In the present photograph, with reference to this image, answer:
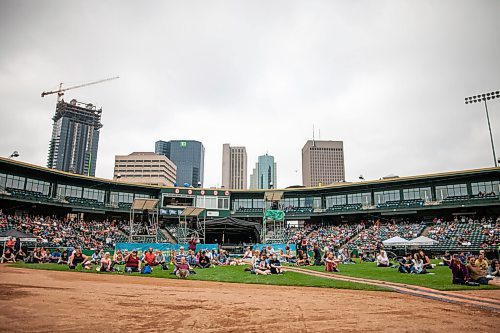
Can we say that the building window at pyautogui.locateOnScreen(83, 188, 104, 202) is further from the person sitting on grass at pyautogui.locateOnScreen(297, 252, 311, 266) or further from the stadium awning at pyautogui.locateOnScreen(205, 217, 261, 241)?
the person sitting on grass at pyautogui.locateOnScreen(297, 252, 311, 266)

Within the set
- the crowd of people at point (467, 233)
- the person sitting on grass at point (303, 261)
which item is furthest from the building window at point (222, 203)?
the person sitting on grass at point (303, 261)

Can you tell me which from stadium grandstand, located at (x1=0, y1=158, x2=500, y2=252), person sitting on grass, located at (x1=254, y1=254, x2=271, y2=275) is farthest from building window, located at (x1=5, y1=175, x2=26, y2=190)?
person sitting on grass, located at (x1=254, y1=254, x2=271, y2=275)

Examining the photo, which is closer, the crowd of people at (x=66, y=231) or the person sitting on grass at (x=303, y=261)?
the person sitting on grass at (x=303, y=261)

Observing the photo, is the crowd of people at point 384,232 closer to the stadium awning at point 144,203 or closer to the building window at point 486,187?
the building window at point 486,187

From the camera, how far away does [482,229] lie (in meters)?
38.2

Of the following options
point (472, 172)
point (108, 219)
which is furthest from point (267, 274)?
point (108, 219)

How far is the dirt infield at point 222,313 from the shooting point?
18.7 ft

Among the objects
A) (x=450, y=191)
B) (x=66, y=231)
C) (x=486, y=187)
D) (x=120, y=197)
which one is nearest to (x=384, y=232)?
(x=450, y=191)

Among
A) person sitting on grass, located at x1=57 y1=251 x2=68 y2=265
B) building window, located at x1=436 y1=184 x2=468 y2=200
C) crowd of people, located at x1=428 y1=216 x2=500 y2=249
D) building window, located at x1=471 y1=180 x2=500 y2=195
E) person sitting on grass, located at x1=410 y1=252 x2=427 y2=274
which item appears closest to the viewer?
person sitting on grass, located at x1=410 y1=252 x2=427 y2=274

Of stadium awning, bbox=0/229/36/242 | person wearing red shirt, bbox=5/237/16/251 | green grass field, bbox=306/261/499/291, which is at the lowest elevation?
green grass field, bbox=306/261/499/291

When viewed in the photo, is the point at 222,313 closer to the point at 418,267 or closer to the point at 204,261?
the point at 418,267

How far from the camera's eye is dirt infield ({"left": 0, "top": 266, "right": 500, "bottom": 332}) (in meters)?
5.71

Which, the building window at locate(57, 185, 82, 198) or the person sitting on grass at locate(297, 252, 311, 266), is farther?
the building window at locate(57, 185, 82, 198)

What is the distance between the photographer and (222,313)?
689 cm
